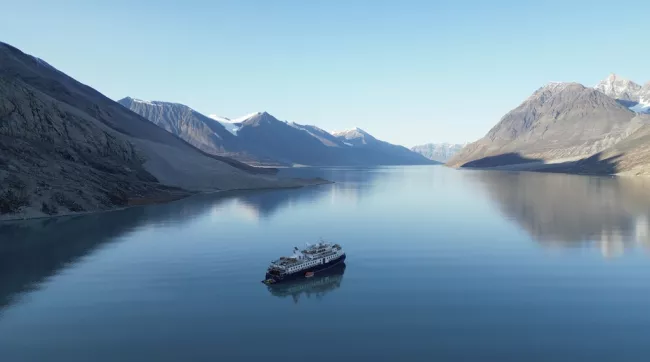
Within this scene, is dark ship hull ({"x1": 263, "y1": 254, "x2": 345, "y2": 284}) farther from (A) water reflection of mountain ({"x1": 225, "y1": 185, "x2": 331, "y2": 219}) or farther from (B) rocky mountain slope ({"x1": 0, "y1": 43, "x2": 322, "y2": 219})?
(B) rocky mountain slope ({"x1": 0, "y1": 43, "x2": 322, "y2": 219})

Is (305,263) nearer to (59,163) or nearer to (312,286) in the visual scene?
(312,286)

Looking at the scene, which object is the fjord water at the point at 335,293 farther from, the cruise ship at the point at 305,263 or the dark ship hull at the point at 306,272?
the cruise ship at the point at 305,263

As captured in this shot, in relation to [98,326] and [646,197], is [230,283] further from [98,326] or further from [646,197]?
[646,197]

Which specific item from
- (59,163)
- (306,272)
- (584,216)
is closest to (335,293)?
(306,272)

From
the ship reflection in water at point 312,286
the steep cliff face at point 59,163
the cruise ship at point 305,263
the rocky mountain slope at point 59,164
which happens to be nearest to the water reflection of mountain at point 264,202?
the rocky mountain slope at point 59,164

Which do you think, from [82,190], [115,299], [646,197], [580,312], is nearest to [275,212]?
[82,190]

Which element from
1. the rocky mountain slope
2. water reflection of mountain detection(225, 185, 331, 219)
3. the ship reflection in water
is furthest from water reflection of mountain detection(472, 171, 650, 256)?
the rocky mountain slope
